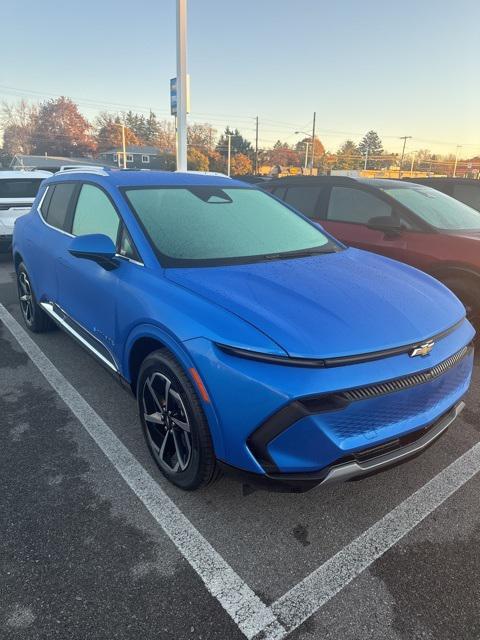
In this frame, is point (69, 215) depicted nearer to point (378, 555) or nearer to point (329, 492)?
point (329, 492)

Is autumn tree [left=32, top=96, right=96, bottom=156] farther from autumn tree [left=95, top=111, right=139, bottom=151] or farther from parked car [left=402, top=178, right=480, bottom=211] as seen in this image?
parked car [left=402, top=178, right=480, bottom=211]

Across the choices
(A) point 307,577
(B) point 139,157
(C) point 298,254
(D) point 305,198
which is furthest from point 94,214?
(B) point 139,157

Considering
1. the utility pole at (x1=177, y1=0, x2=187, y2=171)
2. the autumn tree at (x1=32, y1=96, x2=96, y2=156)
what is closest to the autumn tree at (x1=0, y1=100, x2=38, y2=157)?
the autumn tree at (x1=32, y1=96, x2=96, y2=156)

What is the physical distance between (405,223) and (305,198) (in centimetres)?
158

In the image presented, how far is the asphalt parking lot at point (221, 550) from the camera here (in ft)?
5.96

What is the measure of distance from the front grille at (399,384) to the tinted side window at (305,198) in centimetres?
388

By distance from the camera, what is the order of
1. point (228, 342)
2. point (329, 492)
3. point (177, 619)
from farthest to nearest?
point (329, 492), point (228, 342), point (177, 619)

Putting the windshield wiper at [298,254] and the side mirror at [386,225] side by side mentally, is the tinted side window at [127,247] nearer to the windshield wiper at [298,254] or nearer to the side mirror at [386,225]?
the windshield wiper at [298,254]

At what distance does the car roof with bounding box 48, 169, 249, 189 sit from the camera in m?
3.27

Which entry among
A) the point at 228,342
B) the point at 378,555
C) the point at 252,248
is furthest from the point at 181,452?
the point at 252,248

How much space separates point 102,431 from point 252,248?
1633mm

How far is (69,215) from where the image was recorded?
12.5 feet

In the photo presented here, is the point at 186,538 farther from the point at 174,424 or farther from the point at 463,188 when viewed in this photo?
the point at 463,188

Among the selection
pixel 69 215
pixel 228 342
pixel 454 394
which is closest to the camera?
pixel 228 342
